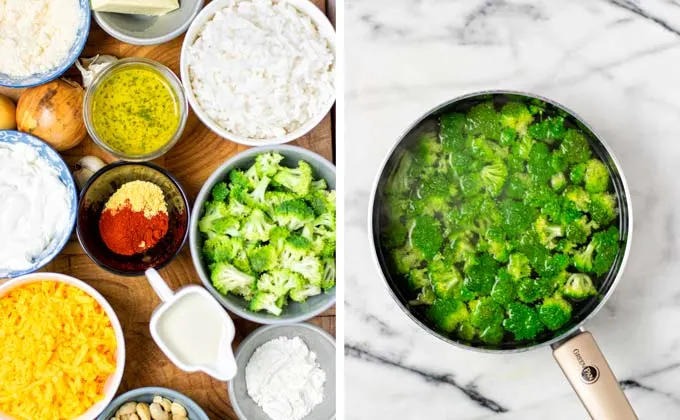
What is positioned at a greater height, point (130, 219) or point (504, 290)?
point (504, 290)

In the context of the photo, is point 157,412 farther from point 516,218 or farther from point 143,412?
point 516,218

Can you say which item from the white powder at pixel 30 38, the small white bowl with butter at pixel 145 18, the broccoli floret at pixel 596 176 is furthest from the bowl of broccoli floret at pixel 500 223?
the white powder at pixel 30 38

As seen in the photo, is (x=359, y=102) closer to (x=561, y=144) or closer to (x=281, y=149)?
(x=561, y=144)

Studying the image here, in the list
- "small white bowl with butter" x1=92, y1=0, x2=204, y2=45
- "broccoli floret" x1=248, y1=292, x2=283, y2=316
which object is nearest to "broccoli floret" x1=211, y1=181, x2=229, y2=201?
"broccoli floret" x1=248, y1=292, x2=283, y2=316

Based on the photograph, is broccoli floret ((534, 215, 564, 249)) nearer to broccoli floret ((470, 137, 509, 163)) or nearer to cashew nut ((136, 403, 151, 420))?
broccoli floret ((470, 137, 509, 163))

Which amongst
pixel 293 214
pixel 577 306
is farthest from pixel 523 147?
pixel 293 214
